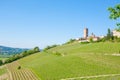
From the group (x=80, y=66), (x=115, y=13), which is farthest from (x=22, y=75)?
(x=115, y=13)

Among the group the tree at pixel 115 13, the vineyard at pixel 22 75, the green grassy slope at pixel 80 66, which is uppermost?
the tree at pixel 115 13

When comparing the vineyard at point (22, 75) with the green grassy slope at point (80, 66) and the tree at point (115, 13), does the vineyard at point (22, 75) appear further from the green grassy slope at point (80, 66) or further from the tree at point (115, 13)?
the tree at point (115, 13)

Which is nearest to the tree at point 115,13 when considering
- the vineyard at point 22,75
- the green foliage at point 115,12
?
the green foliage at point 115,12

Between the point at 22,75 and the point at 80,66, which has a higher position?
the point at 80,66

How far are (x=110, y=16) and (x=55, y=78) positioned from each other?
14533 mm

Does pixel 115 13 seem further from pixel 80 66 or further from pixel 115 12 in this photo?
pixel 80 66

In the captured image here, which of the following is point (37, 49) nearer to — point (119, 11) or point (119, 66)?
point (119, 66)

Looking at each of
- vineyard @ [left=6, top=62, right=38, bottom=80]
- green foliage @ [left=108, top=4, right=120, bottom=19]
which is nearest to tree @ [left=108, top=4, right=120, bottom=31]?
green foliage @ [left=108, top=4, right=120, bottom=19]

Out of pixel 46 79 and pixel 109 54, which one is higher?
pixel 109 54

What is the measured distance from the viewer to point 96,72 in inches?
1586

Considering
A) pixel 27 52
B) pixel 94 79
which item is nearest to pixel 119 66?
pixel 94 79

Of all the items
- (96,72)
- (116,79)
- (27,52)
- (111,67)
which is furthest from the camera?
(27,52)

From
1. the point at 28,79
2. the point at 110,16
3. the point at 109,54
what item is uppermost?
the point at 110,16

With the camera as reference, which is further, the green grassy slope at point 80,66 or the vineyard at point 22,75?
the vineyard at point 22,75
